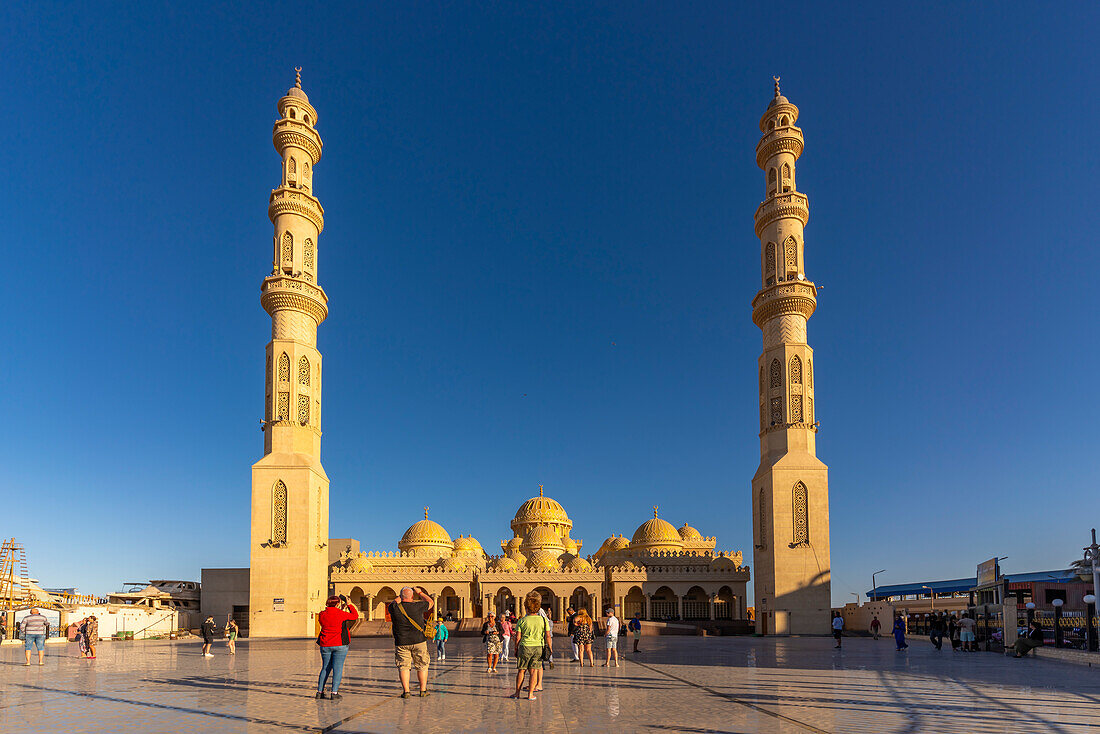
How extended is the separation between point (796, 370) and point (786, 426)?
2.77 m

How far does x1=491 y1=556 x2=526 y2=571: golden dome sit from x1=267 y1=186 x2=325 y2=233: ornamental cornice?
20746 mm

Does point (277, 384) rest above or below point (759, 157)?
below

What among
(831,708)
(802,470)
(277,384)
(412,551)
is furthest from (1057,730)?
(412,551)

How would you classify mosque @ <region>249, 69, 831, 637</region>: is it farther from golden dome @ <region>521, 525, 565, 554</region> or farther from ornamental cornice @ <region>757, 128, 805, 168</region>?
golden dome @ <region>521, 525, 565, 554</region>

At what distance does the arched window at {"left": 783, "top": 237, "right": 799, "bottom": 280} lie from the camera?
43.6 meters

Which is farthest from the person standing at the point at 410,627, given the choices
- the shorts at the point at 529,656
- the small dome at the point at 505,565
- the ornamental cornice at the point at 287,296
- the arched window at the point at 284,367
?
the small dome at the point at 505,565

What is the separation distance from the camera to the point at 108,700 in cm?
1143

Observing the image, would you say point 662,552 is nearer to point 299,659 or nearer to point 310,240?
point 310,240

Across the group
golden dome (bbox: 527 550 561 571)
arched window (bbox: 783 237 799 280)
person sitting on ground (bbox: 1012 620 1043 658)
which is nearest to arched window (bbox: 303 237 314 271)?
golden dome (bbox: 527 550 561 571)

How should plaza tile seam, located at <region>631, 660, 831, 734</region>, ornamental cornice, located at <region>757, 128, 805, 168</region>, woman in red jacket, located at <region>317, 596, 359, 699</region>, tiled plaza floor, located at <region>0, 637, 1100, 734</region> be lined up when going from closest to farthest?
plaza tile seam, located at <region>631, 660, 831, 734</region> < tiled plaza floor, located at <region>0, 637, 1100, 734</region> < woman in red jacket, located at <region>317, 596, 359, 699</region> < ornamental cornice, located at <region>757, 128, 805, 168</region>

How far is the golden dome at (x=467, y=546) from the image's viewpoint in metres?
59.2

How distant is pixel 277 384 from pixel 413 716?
3454 cm

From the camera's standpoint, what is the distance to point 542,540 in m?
55.8

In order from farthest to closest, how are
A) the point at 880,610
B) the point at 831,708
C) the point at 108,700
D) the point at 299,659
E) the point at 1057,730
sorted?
1. the point at 880,610
2. the point at 299,659
3. the point at 108,700
4. the point at 831,708
5. the point at 1057,730
